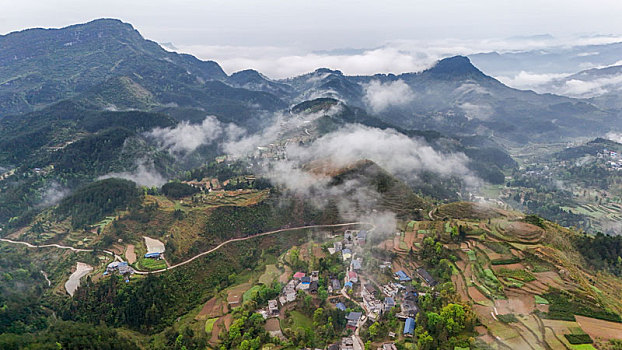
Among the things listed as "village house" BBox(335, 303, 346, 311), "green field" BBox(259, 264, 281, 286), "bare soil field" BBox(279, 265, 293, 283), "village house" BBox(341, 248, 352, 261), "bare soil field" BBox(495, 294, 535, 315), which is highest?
"bare soil field" BBox(495, 294, 535, 315)

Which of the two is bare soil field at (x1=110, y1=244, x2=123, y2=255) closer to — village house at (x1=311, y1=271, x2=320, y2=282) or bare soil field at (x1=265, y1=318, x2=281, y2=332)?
bare soil field at (x1=265, y1=318, x2=281, y2=332)

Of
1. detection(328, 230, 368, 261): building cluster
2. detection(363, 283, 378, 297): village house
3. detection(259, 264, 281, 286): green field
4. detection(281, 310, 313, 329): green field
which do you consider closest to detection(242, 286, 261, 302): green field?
detection(259, 264, 281, 286): green field

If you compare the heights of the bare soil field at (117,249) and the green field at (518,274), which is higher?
the green field at (518,274)

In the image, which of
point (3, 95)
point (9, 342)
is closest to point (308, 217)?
point (9, 342)

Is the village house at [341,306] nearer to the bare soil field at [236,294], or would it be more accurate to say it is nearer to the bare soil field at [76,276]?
the bare soil field at [236,294]

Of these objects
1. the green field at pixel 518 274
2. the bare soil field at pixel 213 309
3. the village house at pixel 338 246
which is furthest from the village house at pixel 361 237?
the bare soil field at pixel 213 309

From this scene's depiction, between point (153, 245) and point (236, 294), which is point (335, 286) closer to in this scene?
point (236, 294)

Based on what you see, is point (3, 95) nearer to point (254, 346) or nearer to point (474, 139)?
point (254, 346)
